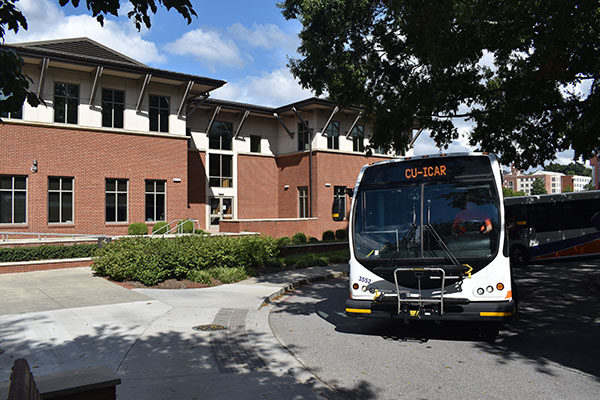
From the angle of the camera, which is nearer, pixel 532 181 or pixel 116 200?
pixel 116 200

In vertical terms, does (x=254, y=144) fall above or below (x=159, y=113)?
below

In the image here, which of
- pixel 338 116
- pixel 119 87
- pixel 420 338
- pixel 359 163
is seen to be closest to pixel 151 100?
pixel 119 87

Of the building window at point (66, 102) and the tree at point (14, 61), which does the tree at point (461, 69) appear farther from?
the building window at point (66, 102)

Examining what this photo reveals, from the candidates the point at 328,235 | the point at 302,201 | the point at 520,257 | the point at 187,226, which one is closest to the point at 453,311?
the point at 520,257

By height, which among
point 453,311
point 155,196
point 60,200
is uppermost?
point 155,196

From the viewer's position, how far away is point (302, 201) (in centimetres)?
3188

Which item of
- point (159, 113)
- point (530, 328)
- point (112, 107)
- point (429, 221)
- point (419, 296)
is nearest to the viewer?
point (419, 296)

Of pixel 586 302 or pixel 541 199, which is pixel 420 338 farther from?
pixel 541 199

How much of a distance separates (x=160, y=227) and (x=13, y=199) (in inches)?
252

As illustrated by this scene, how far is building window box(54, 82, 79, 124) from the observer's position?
21891mm

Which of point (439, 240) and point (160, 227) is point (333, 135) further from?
point (439, 240)

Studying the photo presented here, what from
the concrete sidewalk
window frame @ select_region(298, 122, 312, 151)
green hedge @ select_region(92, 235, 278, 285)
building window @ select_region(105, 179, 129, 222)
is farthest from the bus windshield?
window frame @ select_region(298, 122, 312, 151)

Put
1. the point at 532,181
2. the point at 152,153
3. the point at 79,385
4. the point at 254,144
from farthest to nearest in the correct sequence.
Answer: the point at 532,181 → the point at 254,144 → the point at 152,153 → the point at 79,385

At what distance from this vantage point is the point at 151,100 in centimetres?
2456
